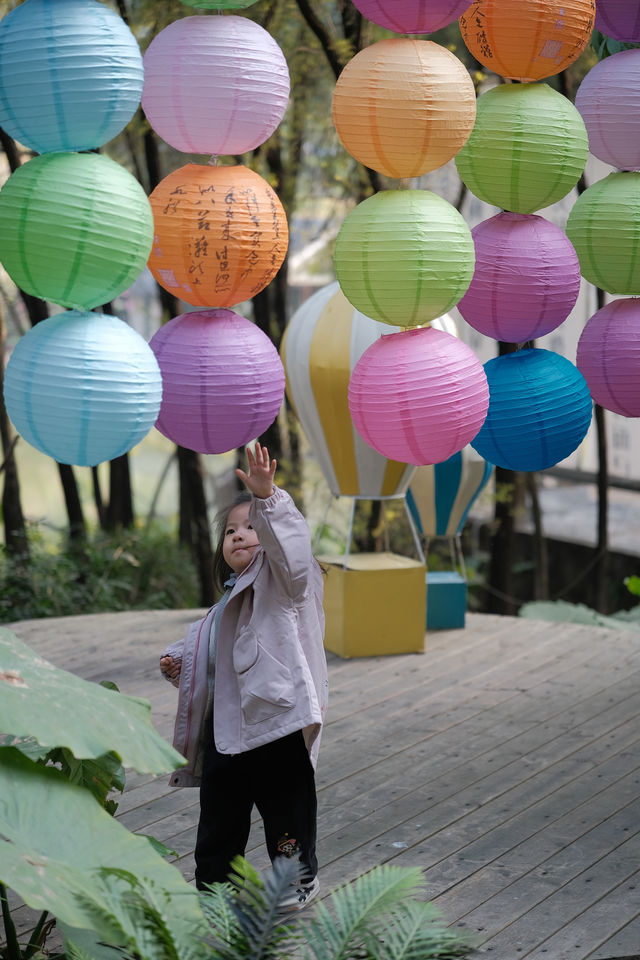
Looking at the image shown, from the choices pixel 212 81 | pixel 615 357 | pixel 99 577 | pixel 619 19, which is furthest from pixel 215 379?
pixel 99 577

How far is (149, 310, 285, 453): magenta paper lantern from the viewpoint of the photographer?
262 centimetres

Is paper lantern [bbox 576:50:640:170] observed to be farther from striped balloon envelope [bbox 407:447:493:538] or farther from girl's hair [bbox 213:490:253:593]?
striped balloon envelope [bbox 407:447:493:538]

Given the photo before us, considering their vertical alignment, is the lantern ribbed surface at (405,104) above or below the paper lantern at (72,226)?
above

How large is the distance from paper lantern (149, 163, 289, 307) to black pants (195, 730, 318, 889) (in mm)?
1086

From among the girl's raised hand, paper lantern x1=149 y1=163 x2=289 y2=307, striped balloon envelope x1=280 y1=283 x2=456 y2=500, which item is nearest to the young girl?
the girl's raised hand

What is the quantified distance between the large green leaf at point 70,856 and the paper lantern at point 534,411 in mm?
1512

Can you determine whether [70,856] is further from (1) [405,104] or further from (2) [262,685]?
(1) [405,104]

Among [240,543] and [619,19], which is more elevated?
[619,19]

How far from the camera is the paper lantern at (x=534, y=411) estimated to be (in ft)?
9.41

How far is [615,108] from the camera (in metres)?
2.85

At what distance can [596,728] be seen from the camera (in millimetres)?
3951

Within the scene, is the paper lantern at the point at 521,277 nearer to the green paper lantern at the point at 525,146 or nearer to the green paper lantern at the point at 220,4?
the green paper lantern at the point at 525,146

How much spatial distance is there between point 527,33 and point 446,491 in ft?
9.75

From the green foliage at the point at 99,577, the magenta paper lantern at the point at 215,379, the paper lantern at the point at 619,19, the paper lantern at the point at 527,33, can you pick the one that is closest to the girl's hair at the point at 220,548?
the magenta paper lantern at the point at 215,379
